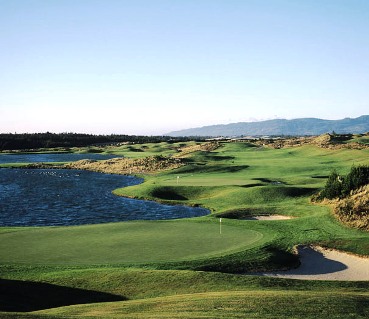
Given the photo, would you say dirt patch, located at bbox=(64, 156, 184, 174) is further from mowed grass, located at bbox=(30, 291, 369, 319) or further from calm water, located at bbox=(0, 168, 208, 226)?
mowed grass, located at bbox=(30, 291, 369, 319)

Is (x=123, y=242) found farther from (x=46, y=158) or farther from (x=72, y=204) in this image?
(x=46, y=158)

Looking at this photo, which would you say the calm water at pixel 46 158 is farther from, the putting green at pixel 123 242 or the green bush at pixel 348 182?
the putting green at pixel 123 242

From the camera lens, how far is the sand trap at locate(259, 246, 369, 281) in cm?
2083

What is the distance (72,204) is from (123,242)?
22930 millimetres

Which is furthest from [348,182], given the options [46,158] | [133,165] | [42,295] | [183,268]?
[46,158]

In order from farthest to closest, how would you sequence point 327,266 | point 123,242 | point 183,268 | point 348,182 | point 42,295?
point 348,182 → point 123,242 → point 327,266 → point 183,268 → point 42,295

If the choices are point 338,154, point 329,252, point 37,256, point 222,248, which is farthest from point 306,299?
point 338,154

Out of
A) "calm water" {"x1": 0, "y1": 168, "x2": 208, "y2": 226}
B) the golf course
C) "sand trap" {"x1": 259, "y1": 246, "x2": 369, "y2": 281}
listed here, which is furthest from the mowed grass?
"calm water" {"x1": 0, "y1": 168, "x2": 208, "y2": 226}

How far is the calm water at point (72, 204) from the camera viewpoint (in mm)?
37438

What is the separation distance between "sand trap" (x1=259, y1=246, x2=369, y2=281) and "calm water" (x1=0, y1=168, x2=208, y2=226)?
50.6 ft

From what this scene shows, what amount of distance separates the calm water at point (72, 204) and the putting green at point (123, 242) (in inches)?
365

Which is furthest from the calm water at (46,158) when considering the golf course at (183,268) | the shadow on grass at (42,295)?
the shadow on grass at (42,295)

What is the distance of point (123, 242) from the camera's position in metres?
23.8

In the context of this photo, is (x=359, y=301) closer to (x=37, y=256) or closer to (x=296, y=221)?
(x=37, y=256)
